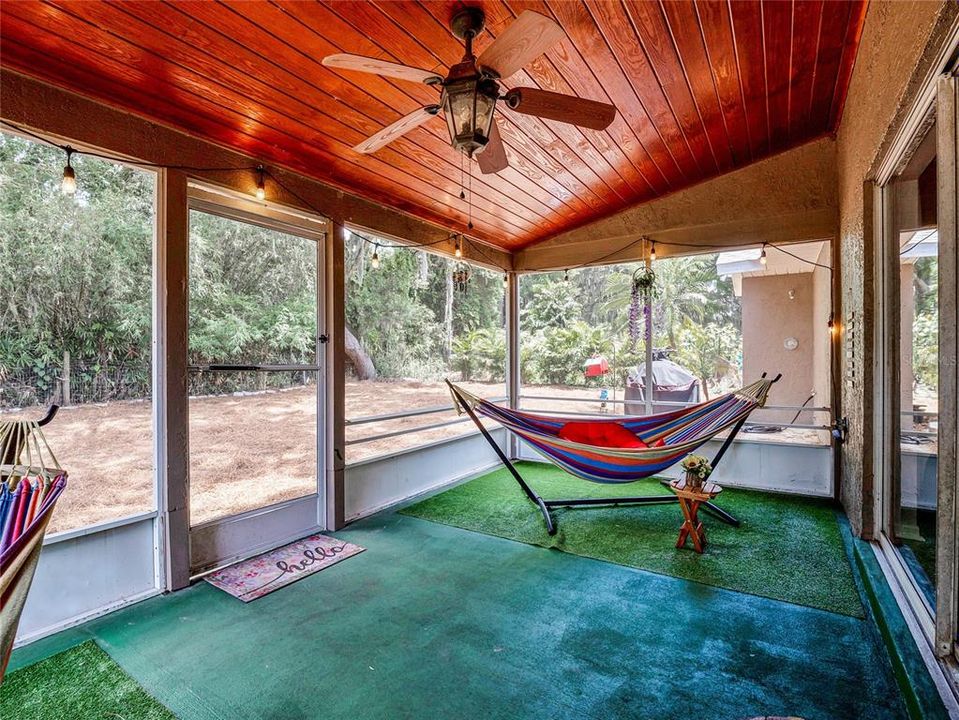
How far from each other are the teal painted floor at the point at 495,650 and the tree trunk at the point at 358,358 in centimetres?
145

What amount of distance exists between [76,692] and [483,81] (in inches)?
102

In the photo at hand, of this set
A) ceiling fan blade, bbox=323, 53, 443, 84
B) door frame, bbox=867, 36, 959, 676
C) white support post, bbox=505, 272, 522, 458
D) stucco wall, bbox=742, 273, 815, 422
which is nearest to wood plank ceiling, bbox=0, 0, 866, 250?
ceiling fan blade, bbox=323, 53, 443, 84

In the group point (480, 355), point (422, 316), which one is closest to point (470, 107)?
point (422, 316)

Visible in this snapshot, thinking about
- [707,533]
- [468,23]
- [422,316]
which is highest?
[468,23]

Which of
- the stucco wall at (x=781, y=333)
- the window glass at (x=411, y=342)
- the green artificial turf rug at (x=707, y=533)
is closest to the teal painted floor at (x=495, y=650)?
the green artificial turf rug at (x=707, y=533)

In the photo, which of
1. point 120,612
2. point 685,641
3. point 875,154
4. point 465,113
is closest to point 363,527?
point 120,612

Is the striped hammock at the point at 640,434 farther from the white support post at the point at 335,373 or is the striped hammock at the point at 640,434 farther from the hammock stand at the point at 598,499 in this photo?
the white support post at the point at 335,373

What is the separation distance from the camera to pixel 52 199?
2.09 metres

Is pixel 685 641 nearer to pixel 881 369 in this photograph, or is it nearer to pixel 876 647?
pixel 876 647

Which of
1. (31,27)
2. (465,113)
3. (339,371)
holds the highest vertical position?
(31,27)

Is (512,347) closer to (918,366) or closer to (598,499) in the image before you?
(598,499)

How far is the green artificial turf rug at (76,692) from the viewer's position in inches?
61.2

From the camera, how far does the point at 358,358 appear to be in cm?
352

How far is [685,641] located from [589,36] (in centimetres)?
264
